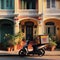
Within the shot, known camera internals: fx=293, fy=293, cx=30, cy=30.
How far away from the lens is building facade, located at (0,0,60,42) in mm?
33062

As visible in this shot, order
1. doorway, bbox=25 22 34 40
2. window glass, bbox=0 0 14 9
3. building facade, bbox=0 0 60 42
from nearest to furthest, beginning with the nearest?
building facade, bbox=0 0 60 42 < window glass, bbox=0 0 14 9 < doorway, bbox=25 22 34 40

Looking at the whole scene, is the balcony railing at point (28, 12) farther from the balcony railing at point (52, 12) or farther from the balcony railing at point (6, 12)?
the balcony railing at point (52, 12)

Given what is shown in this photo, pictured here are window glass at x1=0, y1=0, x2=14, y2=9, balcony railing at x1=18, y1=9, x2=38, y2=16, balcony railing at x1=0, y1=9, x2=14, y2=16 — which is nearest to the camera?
balcony railing at x1=18, y1=9, x2=38, y2=16

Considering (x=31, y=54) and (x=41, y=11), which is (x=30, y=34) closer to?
(x=41, y=11)

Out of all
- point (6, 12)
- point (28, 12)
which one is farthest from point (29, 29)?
point (6, 12)

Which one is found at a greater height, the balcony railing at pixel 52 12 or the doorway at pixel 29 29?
the balcony railing at pixel 52 12

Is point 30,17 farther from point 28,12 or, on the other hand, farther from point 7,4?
point 7,4

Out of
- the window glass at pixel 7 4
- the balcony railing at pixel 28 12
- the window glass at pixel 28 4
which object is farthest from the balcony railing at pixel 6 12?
the window glass at pixel 28 4

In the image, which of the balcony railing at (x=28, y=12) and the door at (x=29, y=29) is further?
the door at (x=29, y=29)

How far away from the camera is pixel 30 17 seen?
109ft

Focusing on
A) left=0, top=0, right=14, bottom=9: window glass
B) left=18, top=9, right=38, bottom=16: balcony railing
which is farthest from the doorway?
left=0, top=0, right=14, bottom=9: window glass

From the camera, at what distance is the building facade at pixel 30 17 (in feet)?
108

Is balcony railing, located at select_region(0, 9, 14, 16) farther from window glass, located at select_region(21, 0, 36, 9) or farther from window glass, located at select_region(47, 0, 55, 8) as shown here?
window glass, located at select_region(47, 0, 55, 8)

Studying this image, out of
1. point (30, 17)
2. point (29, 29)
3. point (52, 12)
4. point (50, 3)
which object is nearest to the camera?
point (30, 17)
